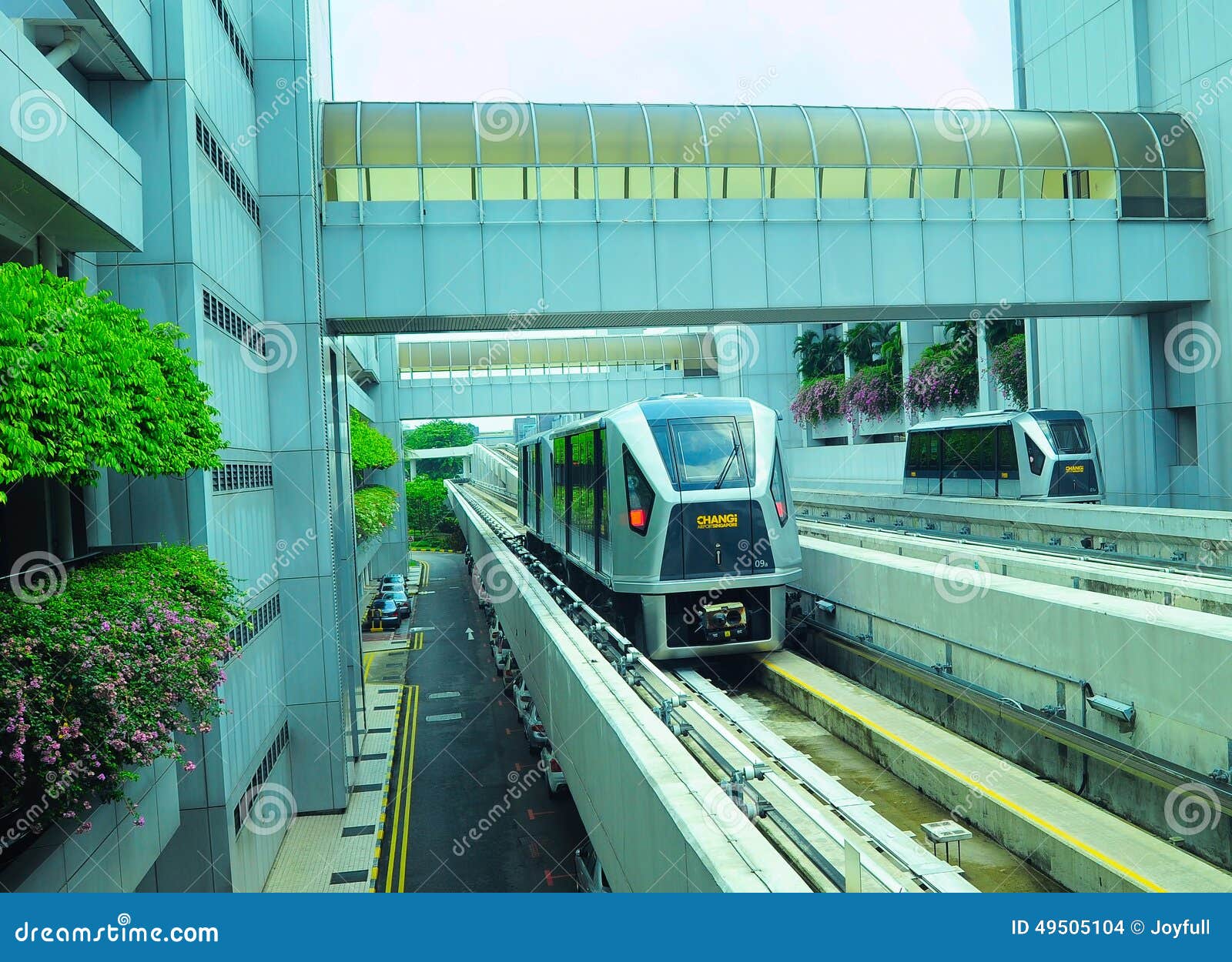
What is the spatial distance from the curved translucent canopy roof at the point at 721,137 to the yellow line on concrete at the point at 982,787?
1013 cm

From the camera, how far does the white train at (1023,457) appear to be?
22.5 m

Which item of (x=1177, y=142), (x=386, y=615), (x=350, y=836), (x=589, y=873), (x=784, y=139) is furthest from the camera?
(x=386, y=615)

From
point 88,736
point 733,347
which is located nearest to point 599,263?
point 88,736

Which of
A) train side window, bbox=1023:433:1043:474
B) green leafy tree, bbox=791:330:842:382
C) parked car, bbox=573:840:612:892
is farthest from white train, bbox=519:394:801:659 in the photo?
green leafy tree, bbox=791:330:842:382

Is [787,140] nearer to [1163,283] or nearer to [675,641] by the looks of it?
[1163,283]

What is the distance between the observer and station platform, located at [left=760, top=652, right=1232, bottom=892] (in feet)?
24.8

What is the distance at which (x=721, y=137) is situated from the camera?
18625 millimetres

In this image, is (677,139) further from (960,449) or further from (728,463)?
(960,449)

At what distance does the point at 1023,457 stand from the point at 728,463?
12283 mm

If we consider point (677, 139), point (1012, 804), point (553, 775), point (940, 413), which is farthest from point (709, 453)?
point (940, 413)

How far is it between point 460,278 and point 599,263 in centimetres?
248

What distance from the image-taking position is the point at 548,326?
20094 mm

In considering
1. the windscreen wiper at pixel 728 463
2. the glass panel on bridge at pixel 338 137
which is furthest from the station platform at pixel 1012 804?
the glass panel on bridge at pixel 338 137

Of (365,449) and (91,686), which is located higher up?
(365,449)
